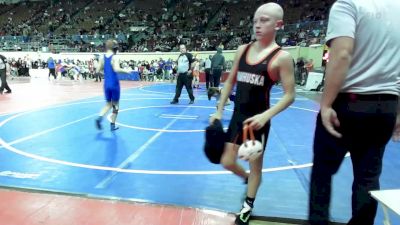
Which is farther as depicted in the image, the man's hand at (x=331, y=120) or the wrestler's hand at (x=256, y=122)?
the wrestler's hand at (x=256, y=122)

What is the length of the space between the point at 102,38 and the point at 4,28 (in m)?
16.0

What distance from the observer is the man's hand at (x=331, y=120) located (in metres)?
2.02

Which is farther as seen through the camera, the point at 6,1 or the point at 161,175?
the point at 6,1

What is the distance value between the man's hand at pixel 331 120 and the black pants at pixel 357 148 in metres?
0.05

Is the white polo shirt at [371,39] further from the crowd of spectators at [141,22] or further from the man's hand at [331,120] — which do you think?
the crowd of spectators at [141,22]

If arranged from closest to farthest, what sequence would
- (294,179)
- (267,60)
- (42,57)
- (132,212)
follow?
(267,60) < (132,212) < (294,179) < (42,57)

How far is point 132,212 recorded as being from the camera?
328 centimetres

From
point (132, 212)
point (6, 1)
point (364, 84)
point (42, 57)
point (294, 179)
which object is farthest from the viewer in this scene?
point (6, 1)

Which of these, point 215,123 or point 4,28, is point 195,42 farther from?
point 215,123

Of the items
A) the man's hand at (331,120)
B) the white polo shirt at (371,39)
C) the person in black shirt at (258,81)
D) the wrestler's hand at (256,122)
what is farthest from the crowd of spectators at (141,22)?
the man's hand at (331,120)

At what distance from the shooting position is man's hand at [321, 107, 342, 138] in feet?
6.61

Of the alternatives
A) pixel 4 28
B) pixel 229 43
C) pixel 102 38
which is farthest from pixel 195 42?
pixel 4 28

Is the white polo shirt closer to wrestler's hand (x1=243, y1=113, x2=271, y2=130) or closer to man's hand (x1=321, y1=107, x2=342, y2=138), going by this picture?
man's hand (x1=321, y1=107, x2=342, y2=138)

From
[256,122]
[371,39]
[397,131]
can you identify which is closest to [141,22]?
[256,122]
